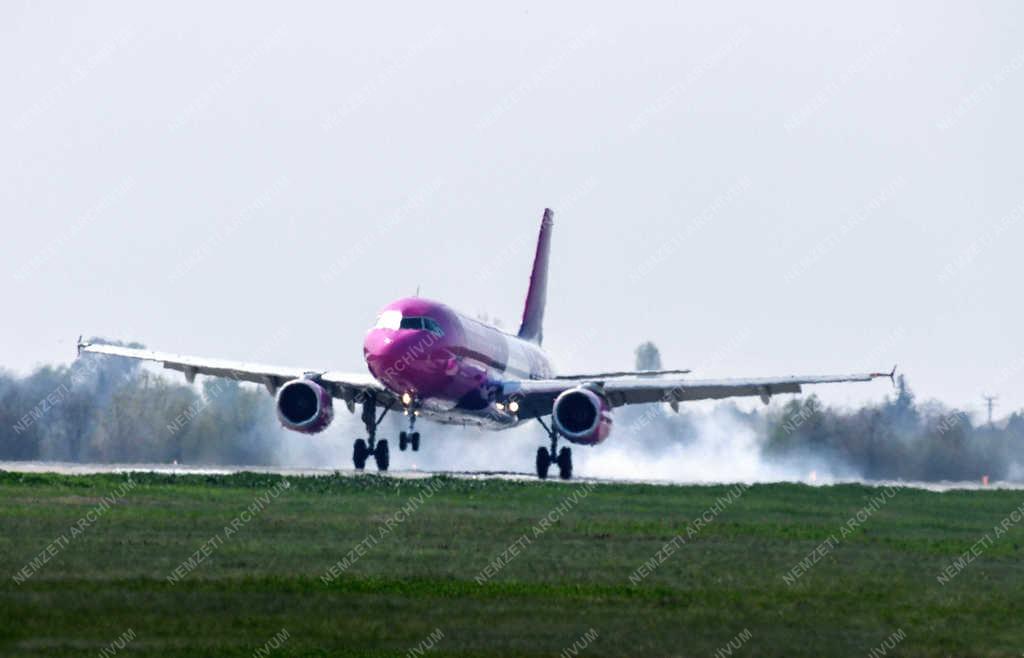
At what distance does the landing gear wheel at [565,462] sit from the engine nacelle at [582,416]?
2477 mm

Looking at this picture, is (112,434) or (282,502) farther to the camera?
(112,434)

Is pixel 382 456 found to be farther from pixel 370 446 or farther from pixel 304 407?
pixel 304 407

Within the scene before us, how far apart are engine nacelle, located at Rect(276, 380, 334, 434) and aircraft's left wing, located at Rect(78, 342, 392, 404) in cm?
86

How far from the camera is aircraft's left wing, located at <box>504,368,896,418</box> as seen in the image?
55750mm

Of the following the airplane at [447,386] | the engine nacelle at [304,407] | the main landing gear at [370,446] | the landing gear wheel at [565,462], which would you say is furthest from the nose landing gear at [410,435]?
the landing gear wheel at [565,462]

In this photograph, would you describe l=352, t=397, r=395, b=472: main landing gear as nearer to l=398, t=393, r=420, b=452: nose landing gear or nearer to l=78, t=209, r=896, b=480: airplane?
l=78, t=209, r=896, b=480: airplane

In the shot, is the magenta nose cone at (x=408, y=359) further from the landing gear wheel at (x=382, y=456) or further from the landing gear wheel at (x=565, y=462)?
the landing gear wheel at (x=565, y=462)

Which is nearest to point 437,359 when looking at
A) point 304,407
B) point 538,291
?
point 304,407

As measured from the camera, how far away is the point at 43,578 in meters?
22.2

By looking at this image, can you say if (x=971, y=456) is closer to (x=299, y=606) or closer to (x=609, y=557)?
(x=609, y=557)

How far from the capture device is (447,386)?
53625 millimetres

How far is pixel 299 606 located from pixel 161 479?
24.4 meters

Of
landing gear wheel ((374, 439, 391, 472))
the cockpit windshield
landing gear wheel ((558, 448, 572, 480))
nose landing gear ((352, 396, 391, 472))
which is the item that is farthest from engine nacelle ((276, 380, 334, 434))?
landing gear wheel ((558, 448, 572, 480))

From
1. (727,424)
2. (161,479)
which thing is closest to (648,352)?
(727,424)
